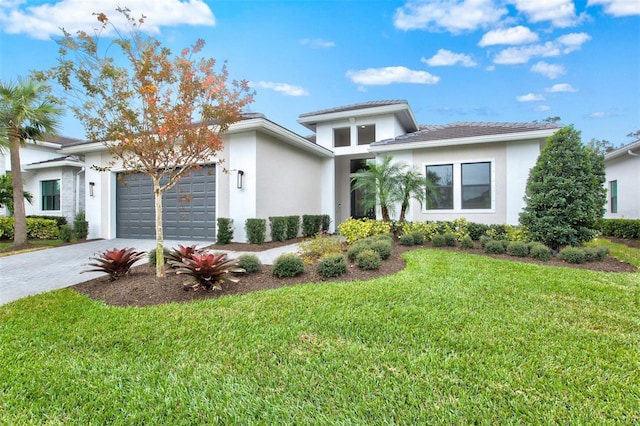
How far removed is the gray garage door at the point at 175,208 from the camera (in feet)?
35.1

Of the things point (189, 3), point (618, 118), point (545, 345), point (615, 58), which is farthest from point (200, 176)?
point (618, 118)

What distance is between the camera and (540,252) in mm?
7066

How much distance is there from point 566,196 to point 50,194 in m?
22.5

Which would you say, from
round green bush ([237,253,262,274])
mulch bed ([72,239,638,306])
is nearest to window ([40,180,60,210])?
mulch bed ([72,239,638,306])

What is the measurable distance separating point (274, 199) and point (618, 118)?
20.6 m

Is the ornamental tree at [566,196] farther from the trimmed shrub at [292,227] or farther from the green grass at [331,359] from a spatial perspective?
the trimmed shrub at [292,227]

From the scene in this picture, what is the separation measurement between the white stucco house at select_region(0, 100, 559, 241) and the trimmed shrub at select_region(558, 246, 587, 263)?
12.9ft

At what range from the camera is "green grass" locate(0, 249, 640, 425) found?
6.71ft

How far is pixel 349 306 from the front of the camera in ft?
12.5

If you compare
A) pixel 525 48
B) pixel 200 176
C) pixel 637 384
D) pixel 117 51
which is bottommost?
pixel 637 384

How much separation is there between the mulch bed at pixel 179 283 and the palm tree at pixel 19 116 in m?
8.81

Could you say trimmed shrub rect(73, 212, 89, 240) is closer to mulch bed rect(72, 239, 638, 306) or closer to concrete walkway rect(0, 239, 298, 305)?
concrete walkway rect(0, 239, 298, 305)

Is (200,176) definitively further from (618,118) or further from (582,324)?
(618,118)

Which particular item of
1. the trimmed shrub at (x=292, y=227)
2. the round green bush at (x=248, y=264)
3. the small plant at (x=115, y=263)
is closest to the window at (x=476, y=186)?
the trimmed shrub at (x=292, y=227)
